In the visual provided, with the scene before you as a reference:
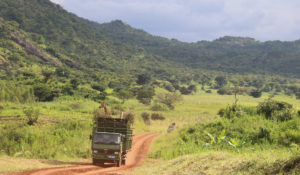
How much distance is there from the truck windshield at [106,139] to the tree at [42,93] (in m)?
57.9

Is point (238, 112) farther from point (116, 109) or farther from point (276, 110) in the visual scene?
point (116, 109)

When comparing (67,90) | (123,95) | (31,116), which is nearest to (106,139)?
(31,116)

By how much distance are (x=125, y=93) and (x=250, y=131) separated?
→ 8064cm

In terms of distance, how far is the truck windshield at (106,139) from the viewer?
1722 cm

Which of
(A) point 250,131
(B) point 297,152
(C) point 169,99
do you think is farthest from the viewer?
(C) point 169,99

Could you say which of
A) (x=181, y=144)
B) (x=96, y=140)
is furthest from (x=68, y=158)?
(x=181, y=144)

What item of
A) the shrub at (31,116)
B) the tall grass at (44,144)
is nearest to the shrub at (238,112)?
the tall grass at (44,144)

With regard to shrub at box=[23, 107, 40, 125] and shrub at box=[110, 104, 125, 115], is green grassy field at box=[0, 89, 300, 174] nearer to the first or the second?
shrub at box=[23, 107, 40, 125]

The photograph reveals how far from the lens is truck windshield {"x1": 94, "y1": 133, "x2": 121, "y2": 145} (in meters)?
17.2

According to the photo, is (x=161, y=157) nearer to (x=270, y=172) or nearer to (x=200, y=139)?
(x=200, y=139)

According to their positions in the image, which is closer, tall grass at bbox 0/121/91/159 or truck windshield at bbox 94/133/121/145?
truck windshield at bbox 94/133/121/145

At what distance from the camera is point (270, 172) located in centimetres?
802

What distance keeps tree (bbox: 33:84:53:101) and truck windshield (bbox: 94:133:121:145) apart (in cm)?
5793

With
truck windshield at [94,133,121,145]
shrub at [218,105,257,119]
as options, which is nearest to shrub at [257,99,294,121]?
shrub at [218,105,257,119]
